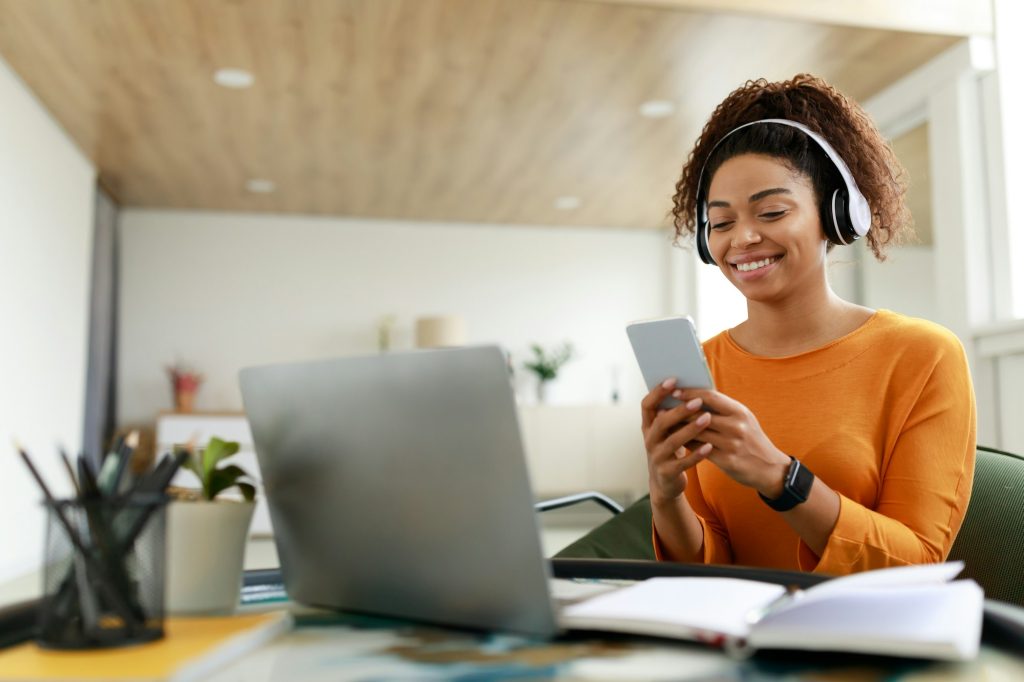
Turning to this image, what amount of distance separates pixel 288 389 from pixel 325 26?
11.2 ft

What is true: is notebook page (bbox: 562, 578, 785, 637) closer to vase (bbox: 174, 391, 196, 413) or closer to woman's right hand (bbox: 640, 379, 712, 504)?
woman's right hand (bbox: 640, 379, 712, 504)

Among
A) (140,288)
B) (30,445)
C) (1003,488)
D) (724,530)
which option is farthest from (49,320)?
(1003,488)

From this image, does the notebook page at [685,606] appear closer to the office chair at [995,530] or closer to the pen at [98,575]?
the pen at [98,575]

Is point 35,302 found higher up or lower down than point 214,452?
higher up

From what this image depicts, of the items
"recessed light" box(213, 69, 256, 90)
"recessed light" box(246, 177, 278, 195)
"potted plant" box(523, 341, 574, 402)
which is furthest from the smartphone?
"potted plant" box(523, 341, 574, 402)

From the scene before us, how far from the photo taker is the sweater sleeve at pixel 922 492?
105 cm

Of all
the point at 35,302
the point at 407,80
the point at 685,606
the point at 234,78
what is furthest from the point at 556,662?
the point at 35,302

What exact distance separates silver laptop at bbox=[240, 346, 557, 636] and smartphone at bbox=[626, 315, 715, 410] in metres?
0.39

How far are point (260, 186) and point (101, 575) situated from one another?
19.6ft

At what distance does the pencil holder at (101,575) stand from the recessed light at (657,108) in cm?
435

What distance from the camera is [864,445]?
1.21m

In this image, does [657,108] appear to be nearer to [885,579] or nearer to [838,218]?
[838,218]

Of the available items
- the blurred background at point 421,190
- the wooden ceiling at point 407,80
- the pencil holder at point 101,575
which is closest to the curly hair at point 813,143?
the blurred background at point 421,190

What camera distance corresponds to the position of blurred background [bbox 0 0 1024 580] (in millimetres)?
3861
